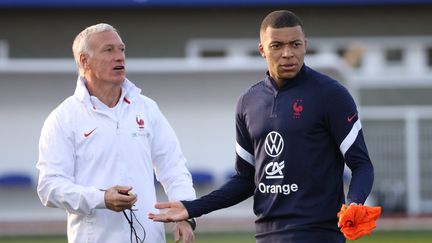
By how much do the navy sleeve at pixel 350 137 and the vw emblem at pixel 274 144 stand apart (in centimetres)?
29

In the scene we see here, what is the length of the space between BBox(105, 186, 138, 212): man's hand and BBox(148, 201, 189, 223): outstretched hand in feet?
0.52

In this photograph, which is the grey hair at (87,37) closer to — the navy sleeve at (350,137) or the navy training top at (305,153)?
the navy training top at (305,153)

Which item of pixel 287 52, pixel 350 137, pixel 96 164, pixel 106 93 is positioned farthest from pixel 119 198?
pixel 350 137

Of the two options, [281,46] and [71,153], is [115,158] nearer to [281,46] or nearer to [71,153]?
[71,153]

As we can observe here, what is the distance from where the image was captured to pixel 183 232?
7137mm

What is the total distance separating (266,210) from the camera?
6.59 m

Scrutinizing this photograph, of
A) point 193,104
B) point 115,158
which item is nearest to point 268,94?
point 115,158

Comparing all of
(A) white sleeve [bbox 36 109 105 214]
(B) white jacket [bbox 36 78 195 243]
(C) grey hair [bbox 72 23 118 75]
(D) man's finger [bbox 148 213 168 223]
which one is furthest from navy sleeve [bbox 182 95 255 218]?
(C) grey hair [bbox 72 23 118 75]

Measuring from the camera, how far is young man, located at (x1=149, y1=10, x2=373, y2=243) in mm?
6426

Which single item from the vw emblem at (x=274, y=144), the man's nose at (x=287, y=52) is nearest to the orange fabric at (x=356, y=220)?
the vw emblem at (x=274, y=144)

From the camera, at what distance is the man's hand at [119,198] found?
6824mm

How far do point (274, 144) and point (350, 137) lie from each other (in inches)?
17.0

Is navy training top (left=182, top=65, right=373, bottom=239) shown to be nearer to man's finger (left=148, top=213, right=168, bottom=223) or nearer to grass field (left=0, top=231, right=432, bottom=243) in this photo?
man's finger (left=148, top=213, right=168, bottom=223)

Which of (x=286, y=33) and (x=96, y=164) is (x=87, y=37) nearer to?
(x=96, y=164)
